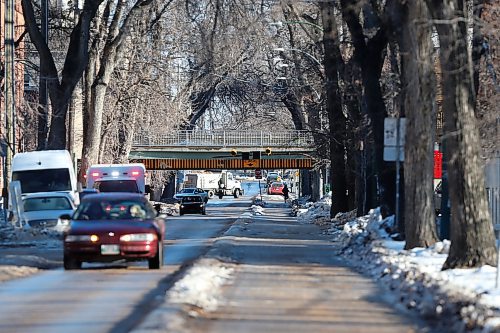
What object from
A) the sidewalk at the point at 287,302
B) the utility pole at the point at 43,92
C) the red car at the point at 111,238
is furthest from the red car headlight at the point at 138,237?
the utility pole at the point at 43,92

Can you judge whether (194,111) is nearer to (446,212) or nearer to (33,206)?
(33,206)

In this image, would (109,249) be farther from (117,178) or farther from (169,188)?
(169,188)

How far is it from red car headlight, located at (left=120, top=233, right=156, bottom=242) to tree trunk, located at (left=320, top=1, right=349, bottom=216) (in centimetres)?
1448

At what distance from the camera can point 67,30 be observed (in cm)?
4519

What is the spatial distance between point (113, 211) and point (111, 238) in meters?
1.54

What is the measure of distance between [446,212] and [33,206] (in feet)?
43.3

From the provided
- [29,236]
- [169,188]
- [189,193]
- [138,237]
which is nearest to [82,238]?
[138,237]

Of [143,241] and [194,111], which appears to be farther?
[194,111]

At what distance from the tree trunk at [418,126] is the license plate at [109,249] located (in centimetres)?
656

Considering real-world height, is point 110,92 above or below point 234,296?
above

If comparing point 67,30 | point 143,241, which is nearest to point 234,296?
point 143,241

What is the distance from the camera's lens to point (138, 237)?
1978cm

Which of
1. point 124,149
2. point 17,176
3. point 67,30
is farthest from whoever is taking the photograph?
point 124,149

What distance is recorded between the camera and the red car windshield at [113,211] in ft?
68.4
